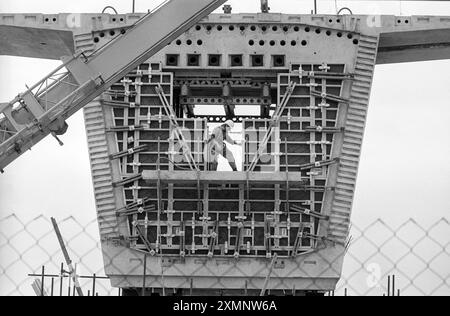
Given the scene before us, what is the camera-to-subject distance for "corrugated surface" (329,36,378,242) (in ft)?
144

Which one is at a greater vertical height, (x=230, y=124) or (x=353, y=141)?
(x=230, y=124)

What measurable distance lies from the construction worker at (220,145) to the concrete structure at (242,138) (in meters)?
0.37

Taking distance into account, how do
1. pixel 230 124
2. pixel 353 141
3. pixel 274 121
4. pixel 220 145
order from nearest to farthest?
pixel 230 124
pixel 220 145
pixel 274 121
pixel 353 141

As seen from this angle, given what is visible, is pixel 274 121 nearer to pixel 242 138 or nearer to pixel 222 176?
pixel 242 138

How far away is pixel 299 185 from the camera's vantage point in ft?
142

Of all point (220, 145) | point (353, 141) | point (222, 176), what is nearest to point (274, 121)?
point (220, 145)

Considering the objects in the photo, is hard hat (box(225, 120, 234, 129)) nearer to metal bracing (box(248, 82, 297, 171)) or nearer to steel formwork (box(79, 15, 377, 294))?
steel formwork (box(79, 15, 377, 294))

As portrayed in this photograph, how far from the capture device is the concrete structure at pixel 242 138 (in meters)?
43.0

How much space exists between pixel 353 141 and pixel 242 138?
436 centimetres

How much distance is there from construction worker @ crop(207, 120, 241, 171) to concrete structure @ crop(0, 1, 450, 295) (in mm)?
370

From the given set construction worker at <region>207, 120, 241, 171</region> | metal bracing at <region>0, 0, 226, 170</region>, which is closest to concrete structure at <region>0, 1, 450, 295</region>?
construction worker at <region>207, 120, 241, 171</region>

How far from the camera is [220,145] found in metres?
43.4
